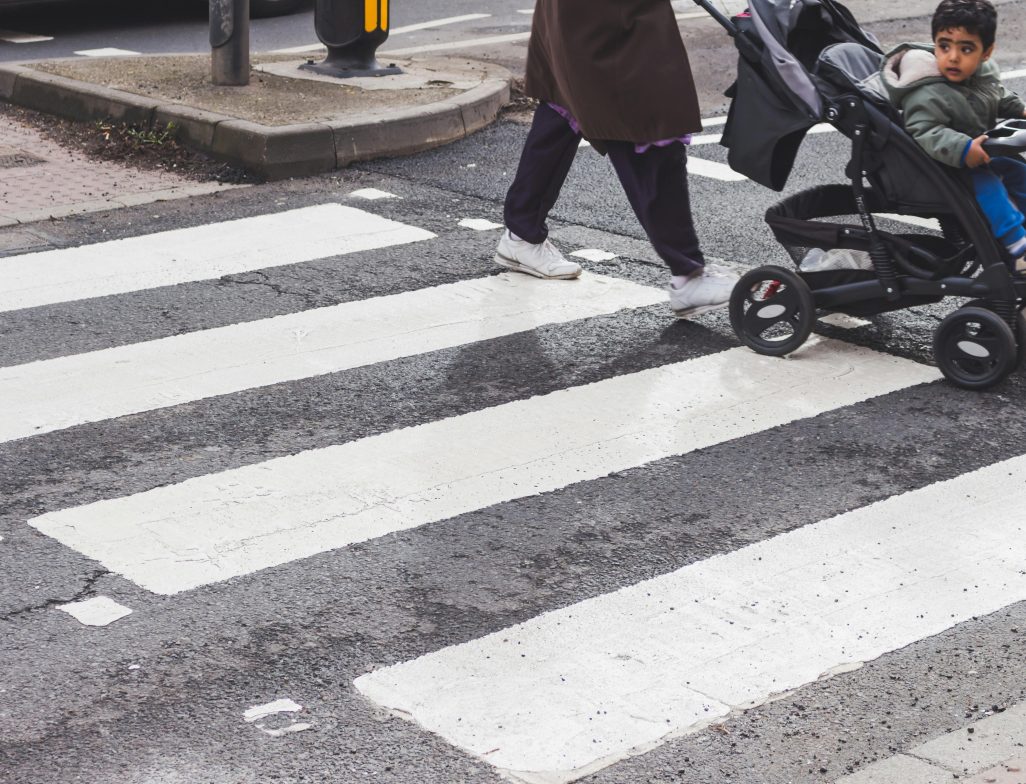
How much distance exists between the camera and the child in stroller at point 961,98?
5191 mm

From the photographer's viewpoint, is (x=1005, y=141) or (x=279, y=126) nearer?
(x=1005, y=141)

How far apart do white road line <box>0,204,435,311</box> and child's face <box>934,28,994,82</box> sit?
2.63m

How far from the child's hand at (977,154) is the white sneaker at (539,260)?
1.86m

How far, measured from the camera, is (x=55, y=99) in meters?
9.29

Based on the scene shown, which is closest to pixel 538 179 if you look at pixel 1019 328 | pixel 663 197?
pixel 663 197

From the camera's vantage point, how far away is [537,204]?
655cm

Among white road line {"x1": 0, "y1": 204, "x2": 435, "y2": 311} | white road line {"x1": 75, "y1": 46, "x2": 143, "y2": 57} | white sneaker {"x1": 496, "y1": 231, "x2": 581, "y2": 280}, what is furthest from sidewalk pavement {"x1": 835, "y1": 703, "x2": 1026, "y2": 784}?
white road line {"x1": 75, "y1": 46, "x2": 143, "y2": 57}

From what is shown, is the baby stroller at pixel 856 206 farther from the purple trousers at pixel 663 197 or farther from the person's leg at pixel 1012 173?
the purple trousers at pixel 663 197

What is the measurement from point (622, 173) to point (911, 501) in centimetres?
207

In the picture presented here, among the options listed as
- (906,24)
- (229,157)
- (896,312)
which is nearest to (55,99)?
(229,157)

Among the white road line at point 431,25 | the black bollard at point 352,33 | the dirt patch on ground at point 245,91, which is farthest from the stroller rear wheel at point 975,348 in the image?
the white road line at point 431,25

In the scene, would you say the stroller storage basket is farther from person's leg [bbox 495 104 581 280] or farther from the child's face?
person's leg [bbox 495 104 581 280]

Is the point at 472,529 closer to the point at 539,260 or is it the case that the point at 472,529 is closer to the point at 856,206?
the point at 856,206

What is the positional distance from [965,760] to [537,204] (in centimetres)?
376
